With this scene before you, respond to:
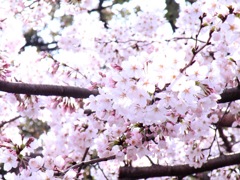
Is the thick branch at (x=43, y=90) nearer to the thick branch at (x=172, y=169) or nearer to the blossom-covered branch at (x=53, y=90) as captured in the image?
the blossom-covered branch at (x=53, y=90)

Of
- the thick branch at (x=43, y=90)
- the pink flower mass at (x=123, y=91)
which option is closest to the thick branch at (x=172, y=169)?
the pink flower mass at (x=123, y=91)

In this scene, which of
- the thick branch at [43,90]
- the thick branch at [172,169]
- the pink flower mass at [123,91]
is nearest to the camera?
the pink flower mass at [123,91]

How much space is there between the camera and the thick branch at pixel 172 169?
3.83 metres

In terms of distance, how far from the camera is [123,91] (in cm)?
211

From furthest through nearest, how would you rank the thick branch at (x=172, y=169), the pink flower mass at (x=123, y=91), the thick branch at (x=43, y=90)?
1. the thick branch at (x=172, y=169)
2. the thick branch at (x=43, y=90)
3. the pink flower mass at (x=123, y=91)

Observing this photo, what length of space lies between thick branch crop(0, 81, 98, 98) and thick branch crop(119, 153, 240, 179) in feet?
4.32

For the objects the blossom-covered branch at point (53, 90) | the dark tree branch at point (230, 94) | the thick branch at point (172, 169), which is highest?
the blossom-covered branch at point (53, 90)

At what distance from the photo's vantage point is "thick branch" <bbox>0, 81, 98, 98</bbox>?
257 cm

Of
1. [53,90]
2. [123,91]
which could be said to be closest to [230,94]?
[123,91]

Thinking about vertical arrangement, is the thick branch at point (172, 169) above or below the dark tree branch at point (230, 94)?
below

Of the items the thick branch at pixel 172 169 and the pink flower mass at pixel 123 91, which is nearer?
the pink flower mass at pixel 123 91

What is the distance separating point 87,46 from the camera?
561 cm

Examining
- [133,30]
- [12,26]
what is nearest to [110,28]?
[133,30]

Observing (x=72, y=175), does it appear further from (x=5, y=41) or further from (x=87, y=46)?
(x=87, y=46)
